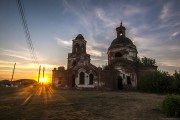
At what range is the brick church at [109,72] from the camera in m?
27.6

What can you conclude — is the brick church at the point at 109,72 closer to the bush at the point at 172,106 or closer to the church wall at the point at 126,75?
the church wall at the point at 126,75

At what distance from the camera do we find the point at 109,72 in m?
27.6

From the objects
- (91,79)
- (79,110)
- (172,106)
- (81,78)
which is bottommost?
(79,110)

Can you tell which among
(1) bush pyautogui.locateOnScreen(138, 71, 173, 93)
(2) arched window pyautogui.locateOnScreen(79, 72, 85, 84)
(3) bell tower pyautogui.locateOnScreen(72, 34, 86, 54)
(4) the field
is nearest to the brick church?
(2) arched window pyautogui.locateOnScreen(79, 72, 85, 84)

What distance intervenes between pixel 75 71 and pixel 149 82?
14.3m

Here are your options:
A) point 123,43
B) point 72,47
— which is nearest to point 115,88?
point 123,43

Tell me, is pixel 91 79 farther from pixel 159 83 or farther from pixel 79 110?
pixel 79 110

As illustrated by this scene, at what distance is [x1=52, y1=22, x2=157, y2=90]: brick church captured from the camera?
2759 centimetres

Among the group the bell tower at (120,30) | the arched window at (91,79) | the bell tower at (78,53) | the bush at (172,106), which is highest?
the bell tower at (120,30)

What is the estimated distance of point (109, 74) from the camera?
27547 millimetres

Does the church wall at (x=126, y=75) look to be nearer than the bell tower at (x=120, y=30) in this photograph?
Yes

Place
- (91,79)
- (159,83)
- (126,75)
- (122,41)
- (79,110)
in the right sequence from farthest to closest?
(122,41)
(91,79)
(126,75)
(159,83)
(79,110)

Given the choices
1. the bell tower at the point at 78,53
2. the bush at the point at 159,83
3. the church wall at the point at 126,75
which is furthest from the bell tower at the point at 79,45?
the bush at the point at 159,83

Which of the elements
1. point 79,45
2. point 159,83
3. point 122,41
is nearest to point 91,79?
point 79,45
